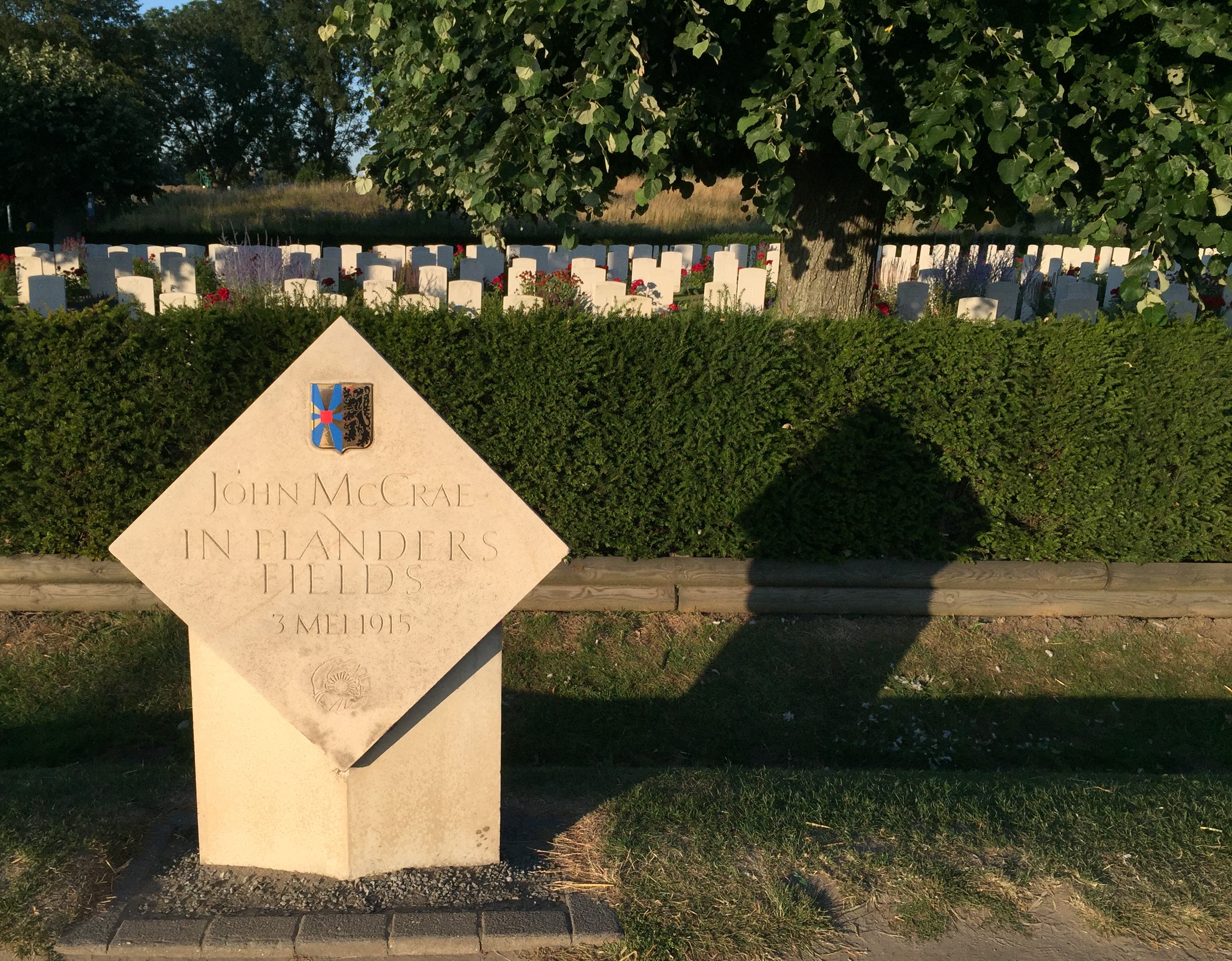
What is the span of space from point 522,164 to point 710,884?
4.00 meters

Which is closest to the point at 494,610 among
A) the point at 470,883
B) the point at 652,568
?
the point at 470,883

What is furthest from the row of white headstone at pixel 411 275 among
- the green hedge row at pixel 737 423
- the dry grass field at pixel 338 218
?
the dry grass field at pixel 338 218

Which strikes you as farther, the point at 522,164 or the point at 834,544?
the point at 834,544


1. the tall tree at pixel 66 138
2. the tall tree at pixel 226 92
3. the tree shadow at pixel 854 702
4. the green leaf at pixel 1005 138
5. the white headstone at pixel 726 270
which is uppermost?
the tall tree at pixel 226 92

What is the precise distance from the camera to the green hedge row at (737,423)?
19.6ft

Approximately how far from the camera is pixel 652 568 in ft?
20.9

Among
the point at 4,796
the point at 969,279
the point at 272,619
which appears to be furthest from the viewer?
the point at 969,279

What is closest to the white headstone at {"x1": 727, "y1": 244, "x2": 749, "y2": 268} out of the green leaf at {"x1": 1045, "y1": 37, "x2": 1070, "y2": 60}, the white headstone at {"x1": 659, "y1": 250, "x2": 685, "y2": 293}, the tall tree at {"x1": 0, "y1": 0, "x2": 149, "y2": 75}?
the white headstone at {"x1": 659, "y1": 250, "x2": 685, "y2": 293}

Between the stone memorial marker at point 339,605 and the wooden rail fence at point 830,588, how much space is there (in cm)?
282

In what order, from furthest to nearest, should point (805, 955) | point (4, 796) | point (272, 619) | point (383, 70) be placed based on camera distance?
1. point (383, 70)
2. point (4, 796)
3. point (272, 619)
4. point (805, 955)

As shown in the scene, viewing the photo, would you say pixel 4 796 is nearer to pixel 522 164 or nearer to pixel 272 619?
pixel 272 619

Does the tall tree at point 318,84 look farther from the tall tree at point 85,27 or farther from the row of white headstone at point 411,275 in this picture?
the row of white headstone at point 411,275

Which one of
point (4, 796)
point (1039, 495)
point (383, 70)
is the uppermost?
point (383, 70)

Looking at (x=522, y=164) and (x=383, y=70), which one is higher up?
(x=383, y=70)
